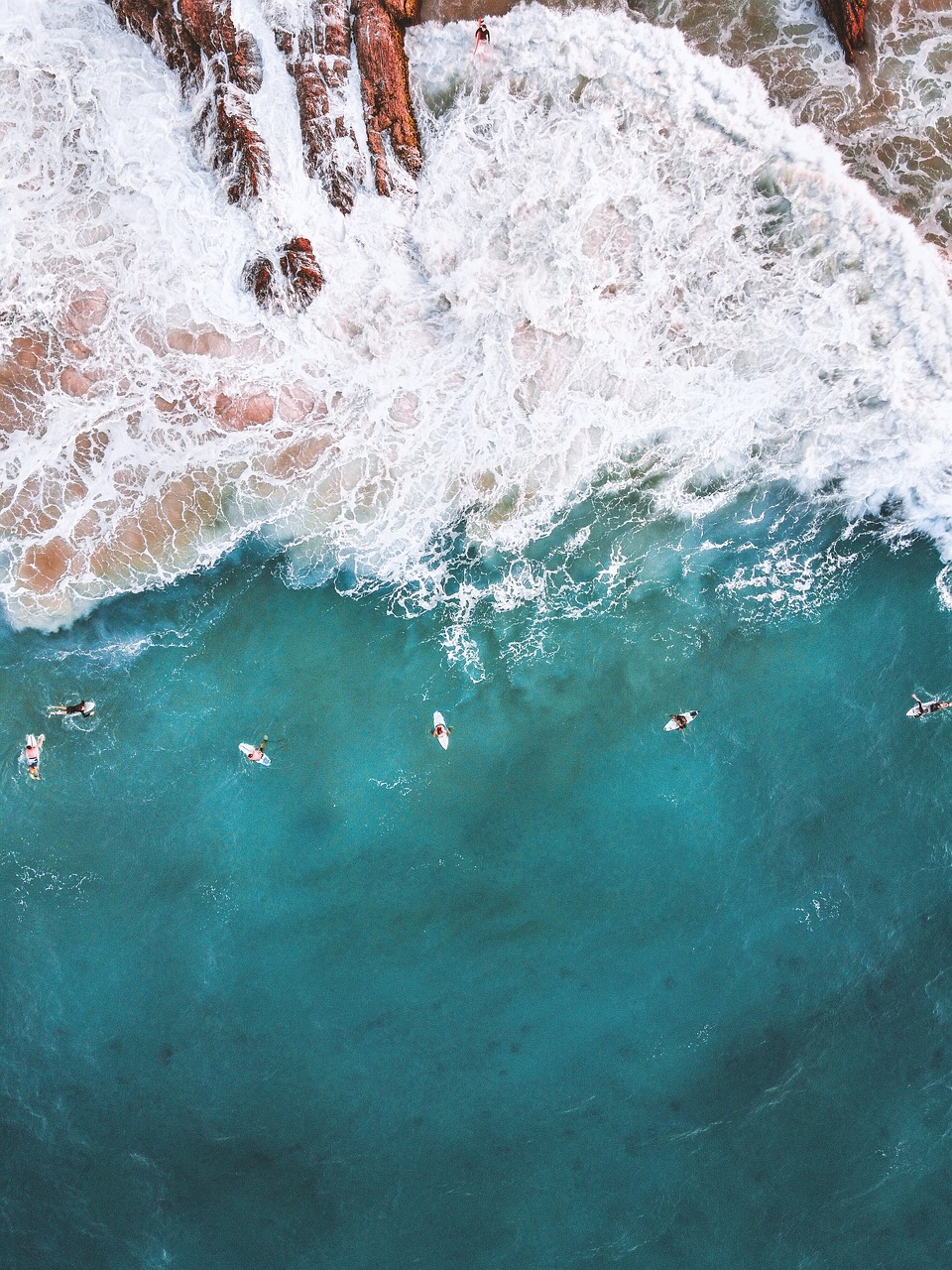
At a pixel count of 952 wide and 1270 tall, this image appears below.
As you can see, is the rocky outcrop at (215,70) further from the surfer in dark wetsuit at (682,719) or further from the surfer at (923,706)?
the surfer at (923,706)

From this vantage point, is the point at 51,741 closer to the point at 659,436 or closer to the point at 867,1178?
the point at 659,436

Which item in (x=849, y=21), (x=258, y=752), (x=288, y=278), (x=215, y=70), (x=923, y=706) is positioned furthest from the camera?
(x=258, y=752)

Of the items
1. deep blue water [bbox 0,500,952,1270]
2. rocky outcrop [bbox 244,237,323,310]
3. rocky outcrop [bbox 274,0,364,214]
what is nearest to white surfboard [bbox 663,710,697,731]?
deep blue water [bbox 0,500,952,1270]

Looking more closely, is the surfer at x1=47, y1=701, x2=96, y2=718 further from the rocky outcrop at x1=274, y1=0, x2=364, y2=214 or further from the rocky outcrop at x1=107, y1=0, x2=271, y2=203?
the rocky outcrop at x1=274, y1=0, x2=364, y2=214

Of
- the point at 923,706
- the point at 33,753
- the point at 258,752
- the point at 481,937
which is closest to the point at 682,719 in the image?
the point at 923,706

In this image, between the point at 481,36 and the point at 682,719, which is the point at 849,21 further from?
the point at 682,719

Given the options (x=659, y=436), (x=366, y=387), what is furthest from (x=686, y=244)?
(x=366, y=387)
